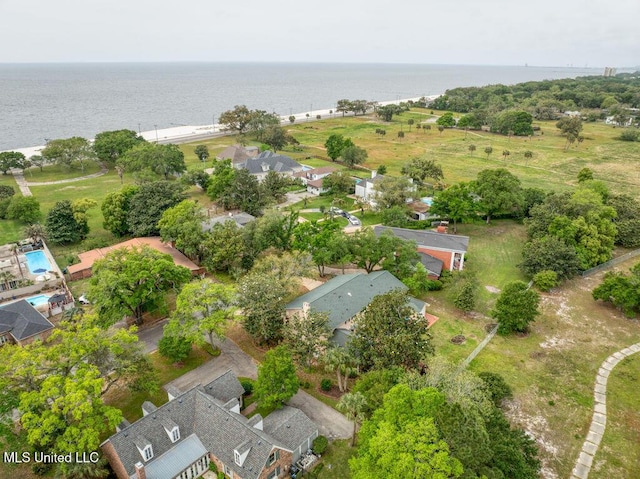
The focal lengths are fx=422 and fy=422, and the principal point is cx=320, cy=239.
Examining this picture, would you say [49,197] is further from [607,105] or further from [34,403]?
[607,105]

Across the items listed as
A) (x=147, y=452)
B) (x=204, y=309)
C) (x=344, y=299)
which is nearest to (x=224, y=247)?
(x=204, y=309)

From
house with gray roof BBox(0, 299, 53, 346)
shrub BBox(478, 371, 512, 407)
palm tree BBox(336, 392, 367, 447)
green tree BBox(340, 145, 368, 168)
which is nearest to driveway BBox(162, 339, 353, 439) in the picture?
palm tree BBox(336, 392, 367, 447)

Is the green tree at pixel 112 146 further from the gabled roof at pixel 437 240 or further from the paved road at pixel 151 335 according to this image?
the gabled roof at pixel 437 240

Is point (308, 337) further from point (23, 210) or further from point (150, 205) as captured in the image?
point (23, 210)

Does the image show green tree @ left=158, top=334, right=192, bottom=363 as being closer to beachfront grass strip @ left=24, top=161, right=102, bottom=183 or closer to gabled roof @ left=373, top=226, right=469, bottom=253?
gabled roof @ left=373, top=226, right=469, bottom=253

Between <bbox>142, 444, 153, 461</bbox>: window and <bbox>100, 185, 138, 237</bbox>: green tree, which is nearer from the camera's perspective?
<bbox>142, 444, 153, 461</bbox>: window
